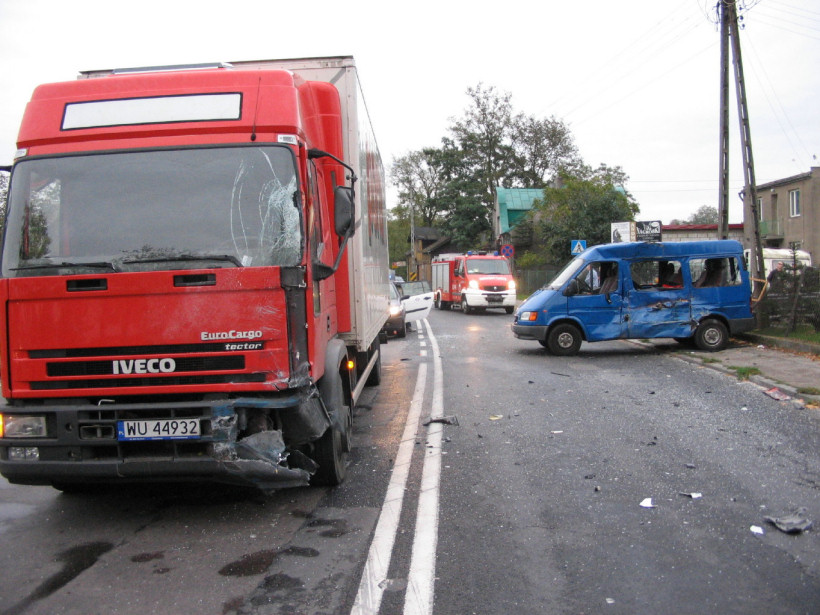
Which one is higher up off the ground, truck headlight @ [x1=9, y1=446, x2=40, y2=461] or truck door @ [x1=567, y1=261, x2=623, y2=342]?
truck door @ [x1=567, y1=261, x2=623, y2=342]

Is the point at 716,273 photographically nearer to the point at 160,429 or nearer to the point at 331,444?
the point at 331,444

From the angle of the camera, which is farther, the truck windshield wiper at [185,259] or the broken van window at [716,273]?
the broken van window at [716,273]

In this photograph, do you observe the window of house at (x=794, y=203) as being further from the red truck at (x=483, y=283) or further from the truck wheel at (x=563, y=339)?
the truck wheel at (x=563, y=339)

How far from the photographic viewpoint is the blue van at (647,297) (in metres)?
13.6

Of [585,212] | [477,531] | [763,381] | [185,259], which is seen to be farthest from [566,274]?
[585,212]

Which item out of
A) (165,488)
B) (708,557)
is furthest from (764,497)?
(165,488)

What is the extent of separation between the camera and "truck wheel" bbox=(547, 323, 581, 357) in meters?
13.9

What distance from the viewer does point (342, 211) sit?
489cm

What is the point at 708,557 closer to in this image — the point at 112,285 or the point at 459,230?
the point at 112,285

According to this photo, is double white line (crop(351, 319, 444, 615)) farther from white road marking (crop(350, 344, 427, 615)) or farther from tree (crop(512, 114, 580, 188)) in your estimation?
tree (crop(512, 114, 580, 188))

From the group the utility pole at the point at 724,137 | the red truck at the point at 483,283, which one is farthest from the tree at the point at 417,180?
the utility pole at the point at 724,137

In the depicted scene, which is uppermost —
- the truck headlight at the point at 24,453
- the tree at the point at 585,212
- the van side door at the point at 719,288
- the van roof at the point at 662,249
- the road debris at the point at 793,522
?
the tree at the point at 585,212

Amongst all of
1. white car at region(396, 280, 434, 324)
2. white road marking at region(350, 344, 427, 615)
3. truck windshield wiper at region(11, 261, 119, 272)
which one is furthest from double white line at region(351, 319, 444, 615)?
white car at region(396, 280, 434, 324)

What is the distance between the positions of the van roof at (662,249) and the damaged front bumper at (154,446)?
407 inches
